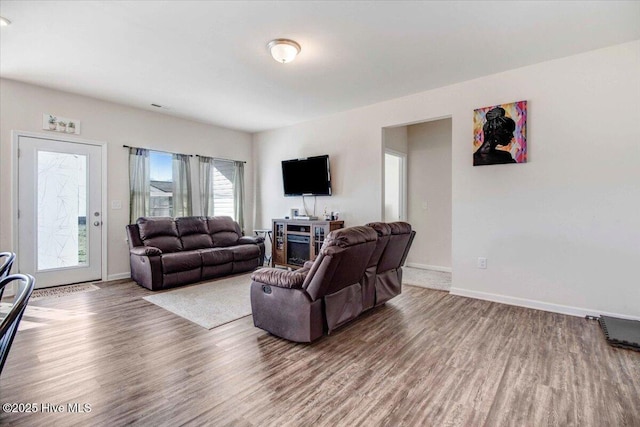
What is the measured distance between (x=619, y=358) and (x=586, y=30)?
2.85 metres

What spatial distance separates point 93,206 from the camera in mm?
4773

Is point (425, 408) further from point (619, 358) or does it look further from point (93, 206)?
point (93, 206)

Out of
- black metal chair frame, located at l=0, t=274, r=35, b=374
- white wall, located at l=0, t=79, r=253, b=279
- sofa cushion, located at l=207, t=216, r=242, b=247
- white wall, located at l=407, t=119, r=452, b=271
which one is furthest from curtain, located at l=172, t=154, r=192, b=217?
black metal chair frame, located at l=0, t=274, r=35, b=374

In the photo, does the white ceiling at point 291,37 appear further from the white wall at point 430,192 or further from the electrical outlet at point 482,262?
the electrical outlet at point 482,262

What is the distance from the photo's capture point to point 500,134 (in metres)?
3.77

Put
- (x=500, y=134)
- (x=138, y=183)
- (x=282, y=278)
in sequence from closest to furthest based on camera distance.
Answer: (x=282, y=278)
(x=500, y=134)
(x=138, y=183)

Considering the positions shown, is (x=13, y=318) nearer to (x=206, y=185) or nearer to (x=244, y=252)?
(x=244, y=252)

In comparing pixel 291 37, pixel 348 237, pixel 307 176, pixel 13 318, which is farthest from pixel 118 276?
pixel 13 318

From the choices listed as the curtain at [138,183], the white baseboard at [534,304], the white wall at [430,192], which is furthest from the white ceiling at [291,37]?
the white baseboard at [534,304]

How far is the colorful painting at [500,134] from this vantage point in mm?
3631

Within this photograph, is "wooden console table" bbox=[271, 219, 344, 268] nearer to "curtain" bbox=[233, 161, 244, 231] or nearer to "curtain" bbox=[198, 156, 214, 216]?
"curtain" bbox=[233, 161, 244, 231]

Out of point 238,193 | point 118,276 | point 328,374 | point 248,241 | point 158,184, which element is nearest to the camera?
point 328,374

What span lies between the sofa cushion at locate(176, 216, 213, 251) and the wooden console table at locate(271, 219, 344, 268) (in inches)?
47.8

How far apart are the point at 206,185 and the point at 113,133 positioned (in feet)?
5.65
